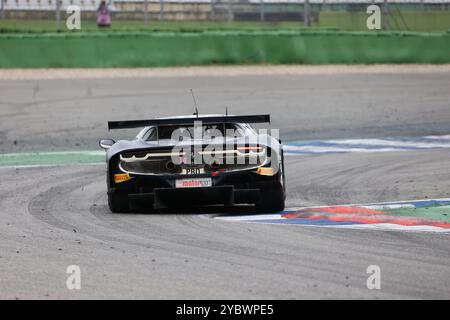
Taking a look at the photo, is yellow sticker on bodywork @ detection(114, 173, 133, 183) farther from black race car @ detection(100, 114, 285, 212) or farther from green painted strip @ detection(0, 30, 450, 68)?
green painted strip @ detection(0, 30, 450, 68)

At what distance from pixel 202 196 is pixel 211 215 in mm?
224

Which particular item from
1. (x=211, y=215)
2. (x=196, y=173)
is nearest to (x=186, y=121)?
(x=196, y=173)

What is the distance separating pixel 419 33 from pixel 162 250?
17143mm

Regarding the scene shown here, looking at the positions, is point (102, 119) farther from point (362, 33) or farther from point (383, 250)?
point (383, 250)

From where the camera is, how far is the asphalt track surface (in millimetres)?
7477

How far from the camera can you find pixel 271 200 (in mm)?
10664

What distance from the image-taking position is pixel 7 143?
1861cm

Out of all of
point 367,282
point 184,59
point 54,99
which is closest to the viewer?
point 367,282

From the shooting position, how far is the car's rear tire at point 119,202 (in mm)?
10781

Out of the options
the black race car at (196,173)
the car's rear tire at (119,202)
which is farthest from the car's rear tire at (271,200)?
the car's rear tire at (119,202)

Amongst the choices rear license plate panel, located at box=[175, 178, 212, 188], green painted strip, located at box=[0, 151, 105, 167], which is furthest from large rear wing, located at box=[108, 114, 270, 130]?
green painted strip, located at box=[0, 151, 105, 167]

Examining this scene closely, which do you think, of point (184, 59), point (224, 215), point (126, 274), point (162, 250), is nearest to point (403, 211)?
point (224, 215)

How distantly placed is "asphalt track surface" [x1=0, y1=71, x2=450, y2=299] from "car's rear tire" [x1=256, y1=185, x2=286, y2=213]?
50cm

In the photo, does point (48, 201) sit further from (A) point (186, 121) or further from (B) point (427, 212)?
(B) point (427, 212)
